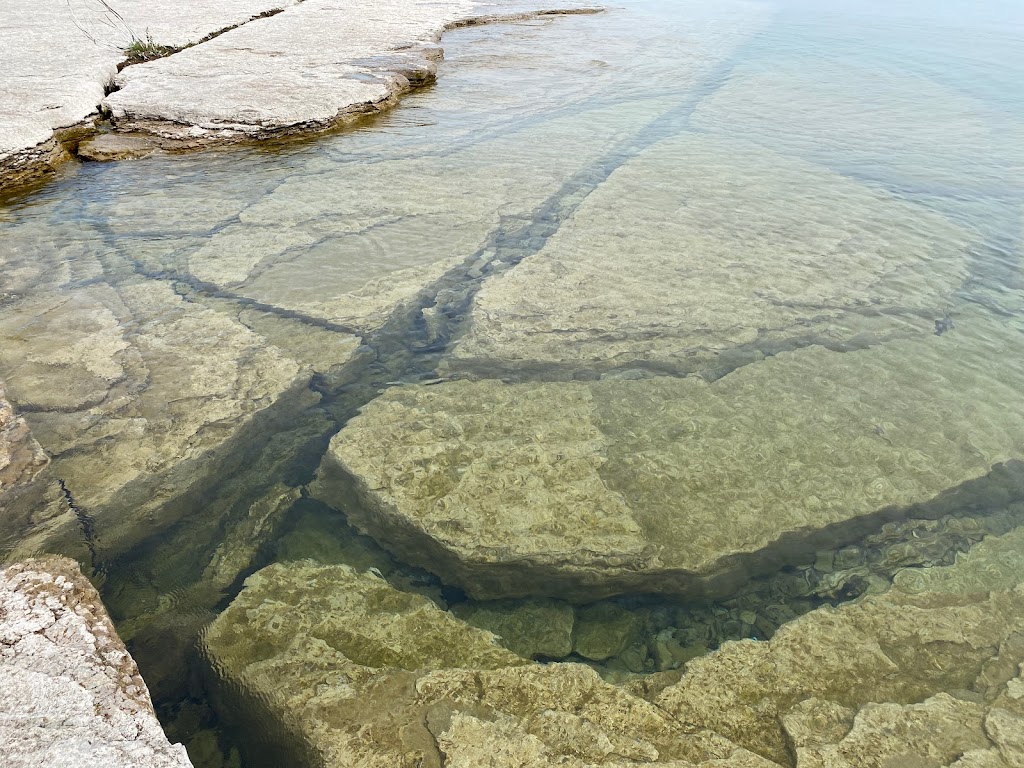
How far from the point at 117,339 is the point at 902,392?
248 centimetres

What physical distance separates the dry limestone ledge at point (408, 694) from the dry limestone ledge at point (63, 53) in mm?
3394

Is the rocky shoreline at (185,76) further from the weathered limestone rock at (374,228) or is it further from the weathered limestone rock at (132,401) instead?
the weathered limestone rock at (132,401)

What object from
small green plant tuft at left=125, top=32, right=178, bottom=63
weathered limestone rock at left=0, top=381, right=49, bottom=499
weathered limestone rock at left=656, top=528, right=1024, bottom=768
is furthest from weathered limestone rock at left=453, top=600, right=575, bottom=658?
small green plant tuft at left=125, top=32, right=178, bottom=63

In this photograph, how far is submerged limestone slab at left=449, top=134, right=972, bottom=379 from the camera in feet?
7.63

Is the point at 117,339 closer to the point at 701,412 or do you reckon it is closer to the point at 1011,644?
the point at 701,412

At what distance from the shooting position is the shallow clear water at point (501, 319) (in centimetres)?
169

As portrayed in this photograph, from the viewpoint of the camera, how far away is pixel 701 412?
6.70ft

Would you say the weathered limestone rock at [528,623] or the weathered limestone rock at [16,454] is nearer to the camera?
the weathered limestone rock at [528,623]

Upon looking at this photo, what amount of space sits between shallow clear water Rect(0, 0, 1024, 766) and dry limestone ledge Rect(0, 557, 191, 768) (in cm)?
20

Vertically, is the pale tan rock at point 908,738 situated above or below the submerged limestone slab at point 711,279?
below

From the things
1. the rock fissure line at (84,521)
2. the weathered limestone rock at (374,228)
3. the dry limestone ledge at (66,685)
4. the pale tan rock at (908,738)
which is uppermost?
the dry limestone ledge at (66,685)

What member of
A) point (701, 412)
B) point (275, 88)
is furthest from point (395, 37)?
point (701, 412)

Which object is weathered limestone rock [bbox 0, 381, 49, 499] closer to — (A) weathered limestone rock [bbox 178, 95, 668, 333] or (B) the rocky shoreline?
(A) weathered limestone rock [bbox 178, 95, 668, 333]

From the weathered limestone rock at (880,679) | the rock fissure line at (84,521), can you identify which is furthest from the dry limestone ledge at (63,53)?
the weathered limestone rock at (880,679)
